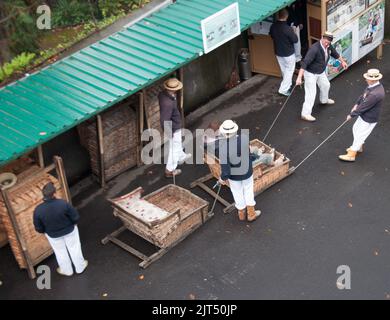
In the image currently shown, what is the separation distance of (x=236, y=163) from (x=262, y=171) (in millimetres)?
1496

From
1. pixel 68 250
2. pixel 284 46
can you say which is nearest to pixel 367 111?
pixel 284 46

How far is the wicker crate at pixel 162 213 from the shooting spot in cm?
1033

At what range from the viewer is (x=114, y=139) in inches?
467

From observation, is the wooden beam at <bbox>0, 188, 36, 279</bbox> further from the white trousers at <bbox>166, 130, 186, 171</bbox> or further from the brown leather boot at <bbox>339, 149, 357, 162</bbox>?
the brown leather boot at <bbox>339, 149, 357, 162</bbox>

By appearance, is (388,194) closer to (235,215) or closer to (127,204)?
(235,215)

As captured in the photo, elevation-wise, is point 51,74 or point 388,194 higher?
point 51,74

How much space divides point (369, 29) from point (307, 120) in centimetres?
315

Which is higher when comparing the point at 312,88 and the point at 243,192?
the point at 312,88

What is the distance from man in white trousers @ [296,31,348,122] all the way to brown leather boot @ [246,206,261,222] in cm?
328

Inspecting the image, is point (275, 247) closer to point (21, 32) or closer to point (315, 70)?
point (315, 70)

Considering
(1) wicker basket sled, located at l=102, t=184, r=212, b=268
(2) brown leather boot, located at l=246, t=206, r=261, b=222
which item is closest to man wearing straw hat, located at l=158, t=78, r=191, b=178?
(1) wicker basket sled, located at l=102, t=184, r=212, b=268

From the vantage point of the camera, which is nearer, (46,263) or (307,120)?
(46,263)
